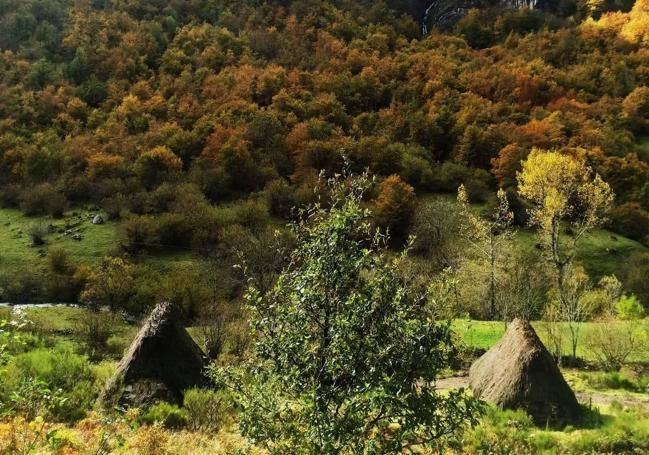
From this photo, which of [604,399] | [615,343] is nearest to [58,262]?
[615,343]

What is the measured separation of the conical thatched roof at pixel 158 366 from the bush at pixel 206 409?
1.36 metres

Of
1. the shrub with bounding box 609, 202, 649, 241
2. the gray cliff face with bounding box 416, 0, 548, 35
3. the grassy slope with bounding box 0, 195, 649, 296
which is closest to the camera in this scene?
the grassy slope with bounding box 0, 195, 649, 296

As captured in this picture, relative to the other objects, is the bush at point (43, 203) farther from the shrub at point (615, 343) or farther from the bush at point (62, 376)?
the shrub at point (615, 343)

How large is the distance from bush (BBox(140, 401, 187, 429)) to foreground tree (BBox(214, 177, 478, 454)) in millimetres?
7316

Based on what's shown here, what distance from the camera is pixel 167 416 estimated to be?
46.0ft

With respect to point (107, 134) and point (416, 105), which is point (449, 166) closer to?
point (416, 105)

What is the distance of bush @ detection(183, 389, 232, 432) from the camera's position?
14099mm

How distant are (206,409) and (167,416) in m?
1.03

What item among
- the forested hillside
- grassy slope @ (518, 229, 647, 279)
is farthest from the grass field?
grassy slope @ (518, 229, 647, 279)

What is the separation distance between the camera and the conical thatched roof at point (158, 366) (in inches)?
616

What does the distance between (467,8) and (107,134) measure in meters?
104

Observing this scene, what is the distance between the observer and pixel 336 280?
745cm

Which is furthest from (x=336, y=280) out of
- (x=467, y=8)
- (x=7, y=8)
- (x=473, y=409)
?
(x=467, y=8)

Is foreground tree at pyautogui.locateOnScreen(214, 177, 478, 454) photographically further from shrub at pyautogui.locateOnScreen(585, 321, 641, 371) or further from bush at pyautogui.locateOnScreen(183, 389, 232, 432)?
shrub at pyautogui.locateOnScreen(585, 321, 641, 371)
